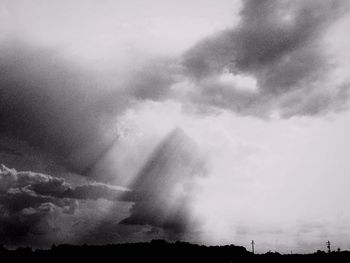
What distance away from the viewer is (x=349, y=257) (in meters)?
64.9

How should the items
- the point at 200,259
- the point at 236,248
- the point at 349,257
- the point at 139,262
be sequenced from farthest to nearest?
the point at 236,248 < the point at 200,259 < the point at 139,262 < the point at 349,257

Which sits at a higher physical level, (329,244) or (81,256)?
(329,244)

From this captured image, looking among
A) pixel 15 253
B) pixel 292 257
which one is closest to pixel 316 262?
pixel 292 257

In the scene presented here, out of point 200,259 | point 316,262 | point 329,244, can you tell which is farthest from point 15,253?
point 329,244

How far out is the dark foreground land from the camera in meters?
68.1

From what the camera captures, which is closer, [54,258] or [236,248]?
[54,258]

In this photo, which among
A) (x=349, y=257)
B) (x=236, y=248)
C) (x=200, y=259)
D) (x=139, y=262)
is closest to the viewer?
(x=349, y=257)

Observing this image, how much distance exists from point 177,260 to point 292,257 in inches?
837

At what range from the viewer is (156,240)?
80.3m

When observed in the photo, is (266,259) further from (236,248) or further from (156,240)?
(156,240)

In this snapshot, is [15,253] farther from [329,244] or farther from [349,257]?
[329,244]

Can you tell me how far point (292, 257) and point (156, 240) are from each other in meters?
27.2

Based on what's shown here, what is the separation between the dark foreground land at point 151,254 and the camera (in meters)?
68.1

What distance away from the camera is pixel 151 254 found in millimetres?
73625
